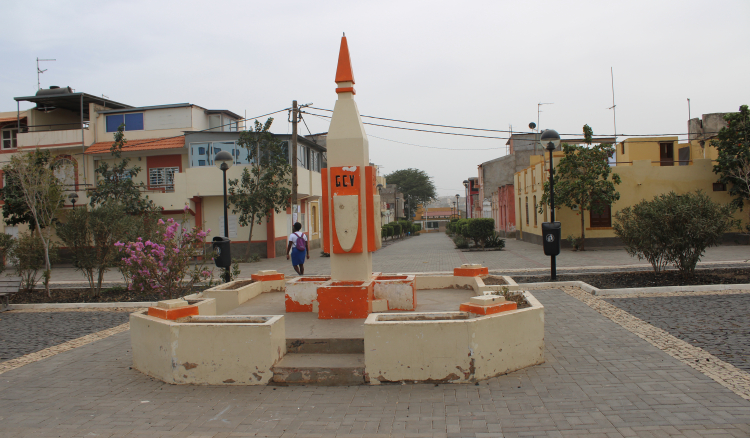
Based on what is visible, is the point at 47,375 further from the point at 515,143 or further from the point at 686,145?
the point at 515,143

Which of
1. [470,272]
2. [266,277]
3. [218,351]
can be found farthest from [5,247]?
[470,272]

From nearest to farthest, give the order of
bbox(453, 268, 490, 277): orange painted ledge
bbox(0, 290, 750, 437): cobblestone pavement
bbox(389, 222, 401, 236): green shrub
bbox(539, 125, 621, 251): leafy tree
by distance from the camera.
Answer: bbox(0, 290, 750, 437): cobblestone pavement → bbox(453, 268, 490, 277): orange painted ledge → bbox(539, 125, 621, 251): leafy tree → bbox(389, 222, 401, 236): green shrub

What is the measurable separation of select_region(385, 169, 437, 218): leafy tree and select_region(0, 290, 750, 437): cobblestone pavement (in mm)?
78808

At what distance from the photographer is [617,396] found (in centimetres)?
437

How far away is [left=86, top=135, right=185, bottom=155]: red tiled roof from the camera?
82.7ft

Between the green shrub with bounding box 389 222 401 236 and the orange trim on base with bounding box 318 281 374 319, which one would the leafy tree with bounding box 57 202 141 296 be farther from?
the green shrub with bounding box 389 222 401 236

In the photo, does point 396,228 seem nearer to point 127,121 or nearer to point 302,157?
point 302,157

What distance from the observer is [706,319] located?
23.5ft

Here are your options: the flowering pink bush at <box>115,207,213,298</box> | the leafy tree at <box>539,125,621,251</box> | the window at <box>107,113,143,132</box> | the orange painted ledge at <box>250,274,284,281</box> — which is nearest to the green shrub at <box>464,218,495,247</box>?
the leafy tree at <box>539,125,621,251</box>

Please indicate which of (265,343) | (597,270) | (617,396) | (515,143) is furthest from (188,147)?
(515,143)

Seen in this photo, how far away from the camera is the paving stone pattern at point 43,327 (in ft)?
23.4

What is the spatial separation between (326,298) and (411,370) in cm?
206

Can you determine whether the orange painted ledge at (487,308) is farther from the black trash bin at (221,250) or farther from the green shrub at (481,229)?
the green shrub at (481,229)

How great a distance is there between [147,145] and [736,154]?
28.3m
